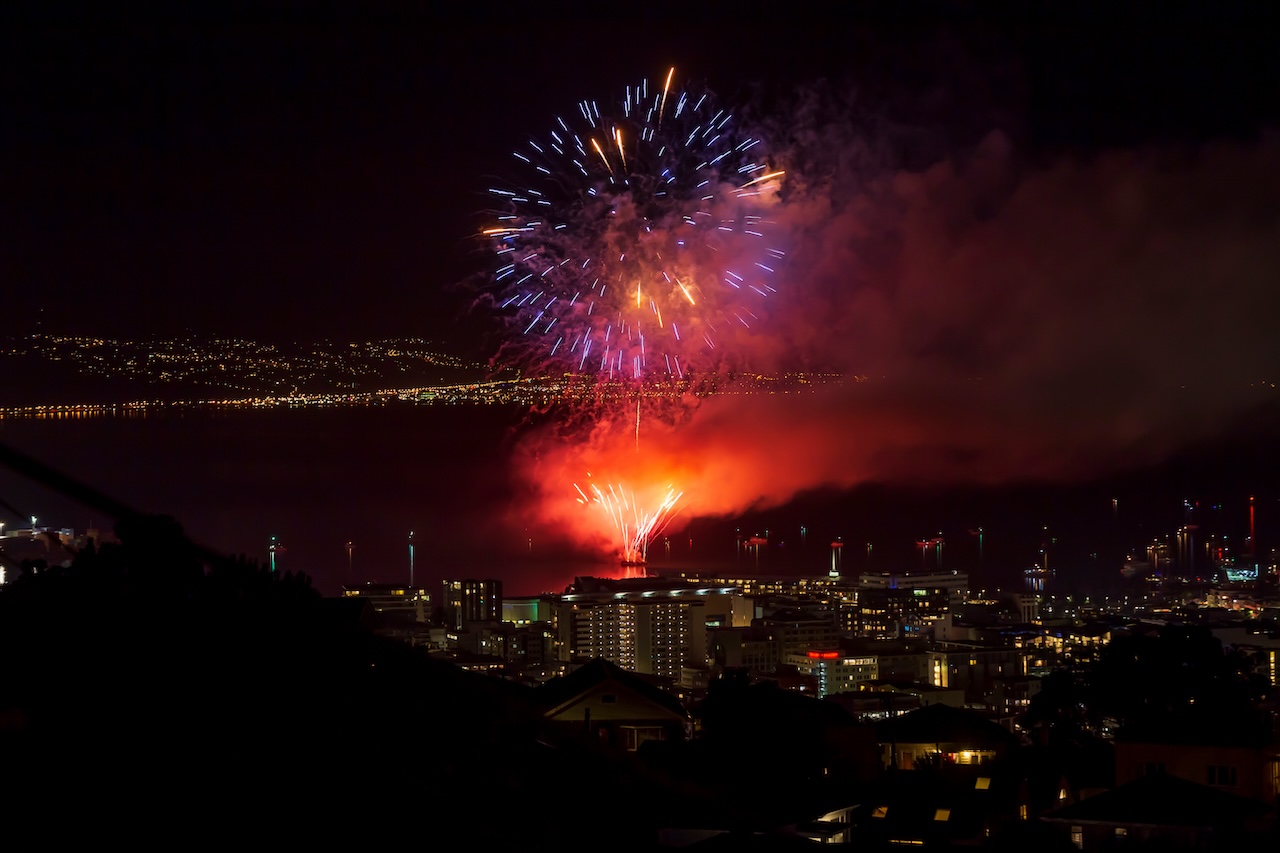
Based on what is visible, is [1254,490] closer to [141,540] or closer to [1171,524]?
[1171,524]

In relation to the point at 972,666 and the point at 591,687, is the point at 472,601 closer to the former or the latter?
the point at 972,666

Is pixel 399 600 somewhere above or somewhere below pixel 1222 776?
below

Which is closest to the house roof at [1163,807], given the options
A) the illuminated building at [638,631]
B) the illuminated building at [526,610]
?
the illuminated building at [638,631]

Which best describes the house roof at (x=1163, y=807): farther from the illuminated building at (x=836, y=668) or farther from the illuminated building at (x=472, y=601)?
the illuminated building at (x=472, y=601)

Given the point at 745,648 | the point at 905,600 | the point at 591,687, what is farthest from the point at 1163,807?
→ the point at 905,600

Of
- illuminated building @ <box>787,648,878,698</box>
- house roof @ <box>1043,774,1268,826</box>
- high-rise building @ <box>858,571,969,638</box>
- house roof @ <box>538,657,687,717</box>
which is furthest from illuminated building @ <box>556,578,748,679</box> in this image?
house roof @ <box>1043,774,1268,826</box>

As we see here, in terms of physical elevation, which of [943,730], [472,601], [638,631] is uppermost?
[943,730]
